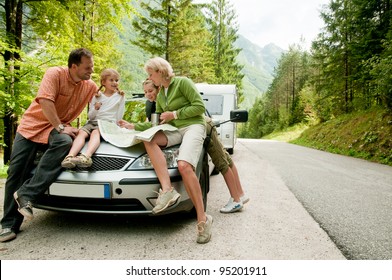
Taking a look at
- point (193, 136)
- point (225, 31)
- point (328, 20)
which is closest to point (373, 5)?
point (328, 20)

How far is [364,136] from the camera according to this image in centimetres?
1312

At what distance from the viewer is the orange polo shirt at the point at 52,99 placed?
294cm

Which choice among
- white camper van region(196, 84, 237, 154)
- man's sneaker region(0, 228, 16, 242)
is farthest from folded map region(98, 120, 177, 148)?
white camper van region(196, 84, 237, 154)

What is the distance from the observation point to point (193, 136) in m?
2.98

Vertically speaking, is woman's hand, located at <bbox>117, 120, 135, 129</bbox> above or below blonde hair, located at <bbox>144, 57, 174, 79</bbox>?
below

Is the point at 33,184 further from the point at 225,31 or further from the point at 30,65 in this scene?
the point at 225,31

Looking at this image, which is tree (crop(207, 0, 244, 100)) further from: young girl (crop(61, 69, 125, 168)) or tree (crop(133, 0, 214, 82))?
young girl (crop(61, 69, 125, 168))

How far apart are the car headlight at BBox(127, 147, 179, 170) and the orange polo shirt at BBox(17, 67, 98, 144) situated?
95 cm

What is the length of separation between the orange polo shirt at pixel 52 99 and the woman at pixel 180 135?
85 cm

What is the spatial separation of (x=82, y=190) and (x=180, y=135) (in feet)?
3.55

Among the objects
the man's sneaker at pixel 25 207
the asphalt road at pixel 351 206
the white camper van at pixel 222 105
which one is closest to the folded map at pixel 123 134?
the man's sneaker at pixel 25 207

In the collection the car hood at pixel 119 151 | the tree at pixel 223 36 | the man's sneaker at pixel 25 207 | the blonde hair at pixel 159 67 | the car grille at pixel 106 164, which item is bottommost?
the man's sneaker at pixel 25 207

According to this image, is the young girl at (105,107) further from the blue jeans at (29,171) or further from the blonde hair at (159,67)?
the blonde hair at (159,67)

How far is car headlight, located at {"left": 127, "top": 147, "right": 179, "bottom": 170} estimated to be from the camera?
113 inches
